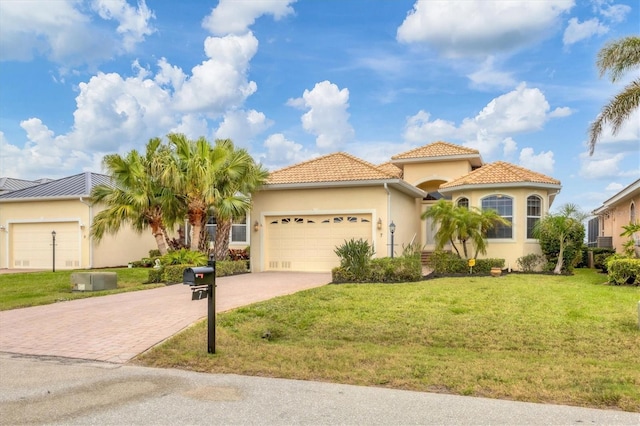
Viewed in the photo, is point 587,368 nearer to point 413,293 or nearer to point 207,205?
point 413,293

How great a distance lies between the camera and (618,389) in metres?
4.86

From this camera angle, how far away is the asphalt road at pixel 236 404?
4133 mm

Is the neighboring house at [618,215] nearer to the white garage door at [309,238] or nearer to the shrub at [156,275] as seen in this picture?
the white garage door at [309,238]

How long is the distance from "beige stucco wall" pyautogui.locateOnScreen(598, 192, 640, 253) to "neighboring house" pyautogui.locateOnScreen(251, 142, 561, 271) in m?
3.19

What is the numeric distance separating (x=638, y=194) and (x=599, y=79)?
6.53 meters

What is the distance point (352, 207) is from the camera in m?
17.6

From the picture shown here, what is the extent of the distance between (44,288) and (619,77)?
18.4 metres

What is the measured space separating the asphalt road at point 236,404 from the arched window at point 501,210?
50.8 ft

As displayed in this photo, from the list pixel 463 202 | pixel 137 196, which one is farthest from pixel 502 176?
pixel 137 196

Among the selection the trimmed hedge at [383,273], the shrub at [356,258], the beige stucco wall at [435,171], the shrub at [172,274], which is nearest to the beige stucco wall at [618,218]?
the beige stucco wall at [435,171]

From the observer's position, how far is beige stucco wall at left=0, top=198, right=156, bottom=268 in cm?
2197

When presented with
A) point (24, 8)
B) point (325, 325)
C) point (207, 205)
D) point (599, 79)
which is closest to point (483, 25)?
point (599, 79)

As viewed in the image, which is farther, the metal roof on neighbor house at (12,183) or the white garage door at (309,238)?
the metal roof on neighbor house at (12,183)

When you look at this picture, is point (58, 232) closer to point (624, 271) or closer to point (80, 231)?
point (80, 231)
